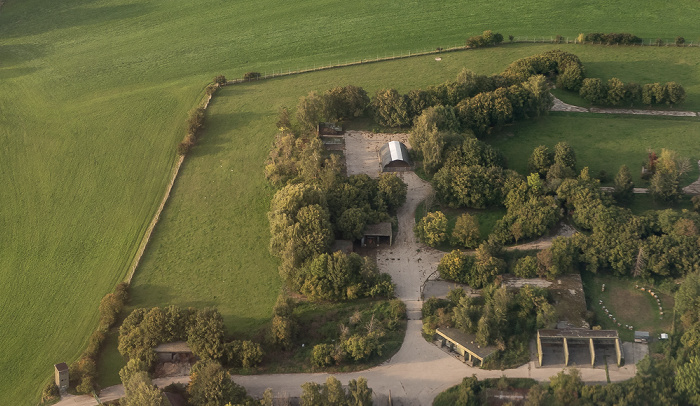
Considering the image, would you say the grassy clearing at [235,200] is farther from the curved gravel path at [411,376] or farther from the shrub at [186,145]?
the curved gravel path at [411,376]

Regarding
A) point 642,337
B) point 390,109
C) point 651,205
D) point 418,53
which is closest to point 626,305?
point 642,337

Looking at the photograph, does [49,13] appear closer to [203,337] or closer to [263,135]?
[263,135]

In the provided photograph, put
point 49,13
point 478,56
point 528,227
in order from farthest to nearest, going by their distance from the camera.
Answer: point 49,13 → point 478,56 → point 528,227

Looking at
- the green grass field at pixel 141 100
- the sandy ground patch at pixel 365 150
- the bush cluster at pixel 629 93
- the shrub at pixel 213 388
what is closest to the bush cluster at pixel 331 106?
the sandy ground patch at pixel 365 150

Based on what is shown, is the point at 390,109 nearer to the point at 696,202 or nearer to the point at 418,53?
the point at 418,53

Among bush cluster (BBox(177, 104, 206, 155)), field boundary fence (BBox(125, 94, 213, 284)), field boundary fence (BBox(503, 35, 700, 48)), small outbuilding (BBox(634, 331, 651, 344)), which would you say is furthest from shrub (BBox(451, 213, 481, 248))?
field boundary fence (BBox(503, 35, 700, 48))

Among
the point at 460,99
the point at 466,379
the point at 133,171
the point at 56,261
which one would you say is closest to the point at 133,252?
the point at 56,261

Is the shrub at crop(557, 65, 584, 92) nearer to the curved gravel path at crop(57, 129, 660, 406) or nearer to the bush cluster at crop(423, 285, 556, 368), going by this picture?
the bush cluster at crop(423, 285, 556, 368)
